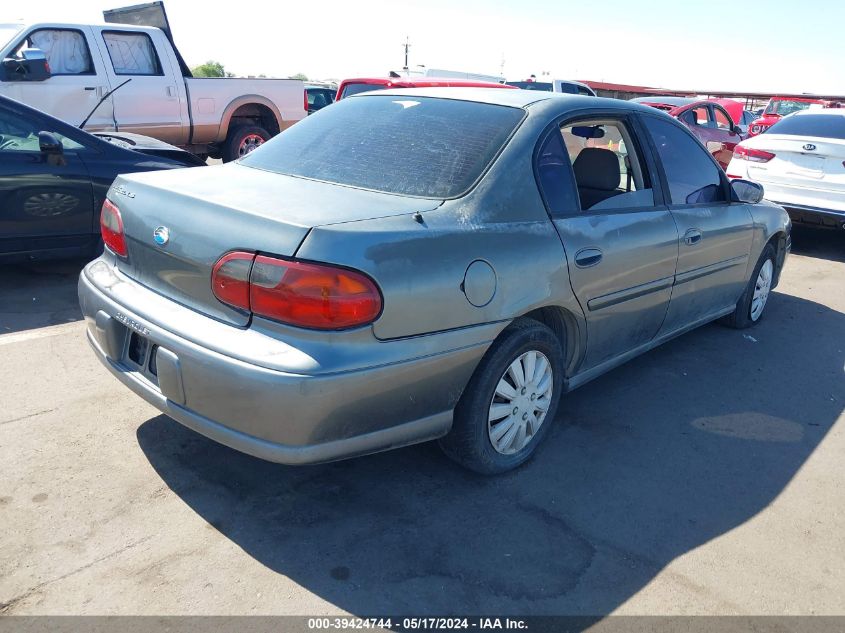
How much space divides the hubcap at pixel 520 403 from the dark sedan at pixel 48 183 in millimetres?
3916

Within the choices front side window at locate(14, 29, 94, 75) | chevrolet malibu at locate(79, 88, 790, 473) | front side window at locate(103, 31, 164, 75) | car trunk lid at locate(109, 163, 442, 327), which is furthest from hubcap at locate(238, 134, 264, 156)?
car trunk lid at locate(109, 163, 442, 327)

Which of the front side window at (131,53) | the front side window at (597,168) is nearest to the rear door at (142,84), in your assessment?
the front side window at (131,53)

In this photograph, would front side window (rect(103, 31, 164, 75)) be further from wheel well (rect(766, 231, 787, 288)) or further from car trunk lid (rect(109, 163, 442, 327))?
wheel well (rect(766, 231, 787, 288))

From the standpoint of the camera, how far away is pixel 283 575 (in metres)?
2.55

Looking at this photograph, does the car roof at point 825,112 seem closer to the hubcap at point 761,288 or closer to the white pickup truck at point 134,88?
the hubcap at point 761,288

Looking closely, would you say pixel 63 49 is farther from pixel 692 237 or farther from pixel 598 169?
pixel 692 237

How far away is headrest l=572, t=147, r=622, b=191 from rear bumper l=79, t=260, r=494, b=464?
1557 mm

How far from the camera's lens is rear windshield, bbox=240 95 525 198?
3.05 meters

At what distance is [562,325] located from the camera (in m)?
3.45

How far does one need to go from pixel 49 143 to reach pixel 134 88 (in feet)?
14.4

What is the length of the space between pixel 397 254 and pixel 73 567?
1.58 meters

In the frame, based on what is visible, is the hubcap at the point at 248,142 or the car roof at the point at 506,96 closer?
the car roof at the point at 506,96

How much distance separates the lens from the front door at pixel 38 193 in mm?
5172

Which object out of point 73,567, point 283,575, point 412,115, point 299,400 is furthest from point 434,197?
point 73,567
